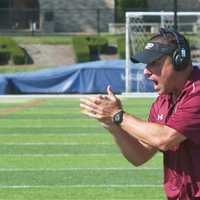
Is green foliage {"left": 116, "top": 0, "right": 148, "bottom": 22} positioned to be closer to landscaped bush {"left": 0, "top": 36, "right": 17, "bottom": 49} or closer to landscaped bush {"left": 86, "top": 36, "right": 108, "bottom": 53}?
landscaped bush {"left": 86, "top": 36, "right": 108, "bottom": 53}

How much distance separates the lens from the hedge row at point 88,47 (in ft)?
111

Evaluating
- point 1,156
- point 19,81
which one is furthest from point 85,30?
point 1,156

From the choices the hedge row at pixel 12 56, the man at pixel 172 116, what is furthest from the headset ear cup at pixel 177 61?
the hedge row at pixel 12 56

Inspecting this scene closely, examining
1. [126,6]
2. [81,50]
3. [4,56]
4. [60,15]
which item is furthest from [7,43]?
[126,6]

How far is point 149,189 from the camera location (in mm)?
8977

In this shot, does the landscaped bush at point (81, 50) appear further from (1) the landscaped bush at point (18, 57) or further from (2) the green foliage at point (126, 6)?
(2) the green foliage at point (126, 6)

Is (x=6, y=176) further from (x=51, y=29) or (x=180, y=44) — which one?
(x=51, y=29)

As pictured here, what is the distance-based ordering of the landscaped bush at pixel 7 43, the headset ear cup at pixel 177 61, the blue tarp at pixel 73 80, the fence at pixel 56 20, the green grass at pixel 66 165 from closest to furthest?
the headset ear cup at pixel 177 61 → the green grass at pixel 66 165 → the blue tarp at pixel 73 80 → the landscaped bush at pixel 7 43 → the fence at pixel 56 20

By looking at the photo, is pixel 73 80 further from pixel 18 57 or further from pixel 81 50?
pixel 81 50

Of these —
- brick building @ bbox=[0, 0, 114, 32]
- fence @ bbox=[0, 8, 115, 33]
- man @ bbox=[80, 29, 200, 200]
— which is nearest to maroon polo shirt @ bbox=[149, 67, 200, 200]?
man @ bbox=[80, 29, 200, 200]

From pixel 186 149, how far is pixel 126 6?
43.7m

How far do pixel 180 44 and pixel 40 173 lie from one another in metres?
6.10

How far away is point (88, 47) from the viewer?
34750 millimetres

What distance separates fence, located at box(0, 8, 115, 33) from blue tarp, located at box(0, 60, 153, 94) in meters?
21.5
